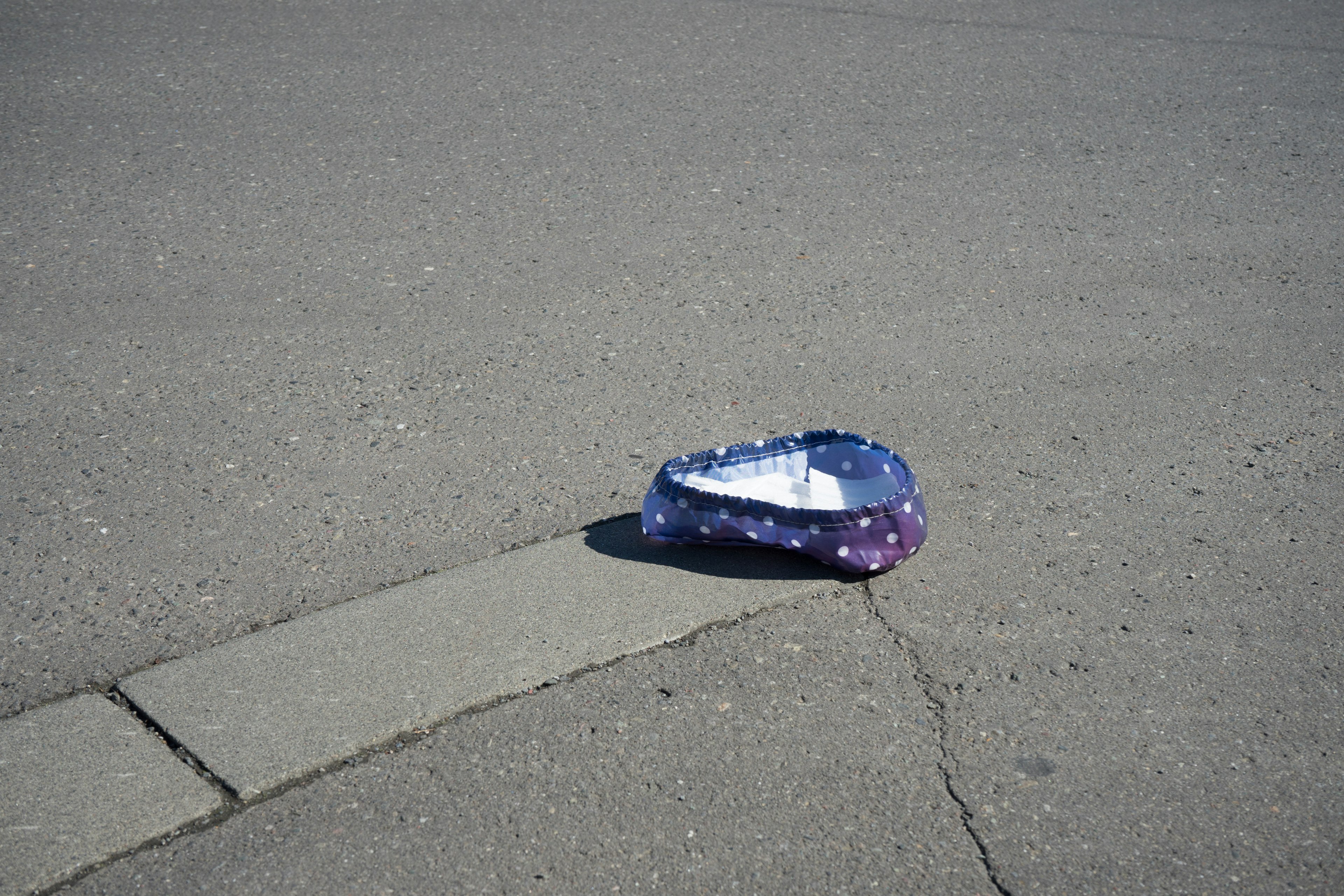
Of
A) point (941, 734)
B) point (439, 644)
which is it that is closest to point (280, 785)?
point (439, 644)

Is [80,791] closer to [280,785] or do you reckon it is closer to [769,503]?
[280,785]

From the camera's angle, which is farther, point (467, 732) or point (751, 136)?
point (751, 136)

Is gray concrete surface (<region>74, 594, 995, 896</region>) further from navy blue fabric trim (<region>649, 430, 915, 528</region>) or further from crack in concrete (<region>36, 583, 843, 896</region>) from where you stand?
navy blue fabric trim (<region>649, 430, 915, 528</region>)

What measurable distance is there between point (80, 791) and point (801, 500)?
193 cm

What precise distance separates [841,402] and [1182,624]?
4.39 feet

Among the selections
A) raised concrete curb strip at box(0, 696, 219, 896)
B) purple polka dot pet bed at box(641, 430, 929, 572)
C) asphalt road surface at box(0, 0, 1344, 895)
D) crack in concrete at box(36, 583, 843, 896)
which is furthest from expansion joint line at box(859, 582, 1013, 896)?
raised concrete curb strip at box(0, 696, 219, 896)

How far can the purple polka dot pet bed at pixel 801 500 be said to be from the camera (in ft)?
9.28

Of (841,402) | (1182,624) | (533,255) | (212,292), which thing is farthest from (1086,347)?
(212,292)

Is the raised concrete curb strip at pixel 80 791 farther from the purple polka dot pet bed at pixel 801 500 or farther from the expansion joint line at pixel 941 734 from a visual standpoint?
the expansion joint line at pixel 941 734

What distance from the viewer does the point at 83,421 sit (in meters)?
3.37

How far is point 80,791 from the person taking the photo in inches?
84.4

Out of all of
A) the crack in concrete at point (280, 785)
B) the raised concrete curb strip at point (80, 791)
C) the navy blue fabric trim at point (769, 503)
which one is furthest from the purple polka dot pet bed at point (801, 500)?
the raised concrete curb strip at point (80, 791)

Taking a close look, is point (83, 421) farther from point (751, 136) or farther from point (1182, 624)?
point (751, 136)

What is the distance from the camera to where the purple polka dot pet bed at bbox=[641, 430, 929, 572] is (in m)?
2.83
